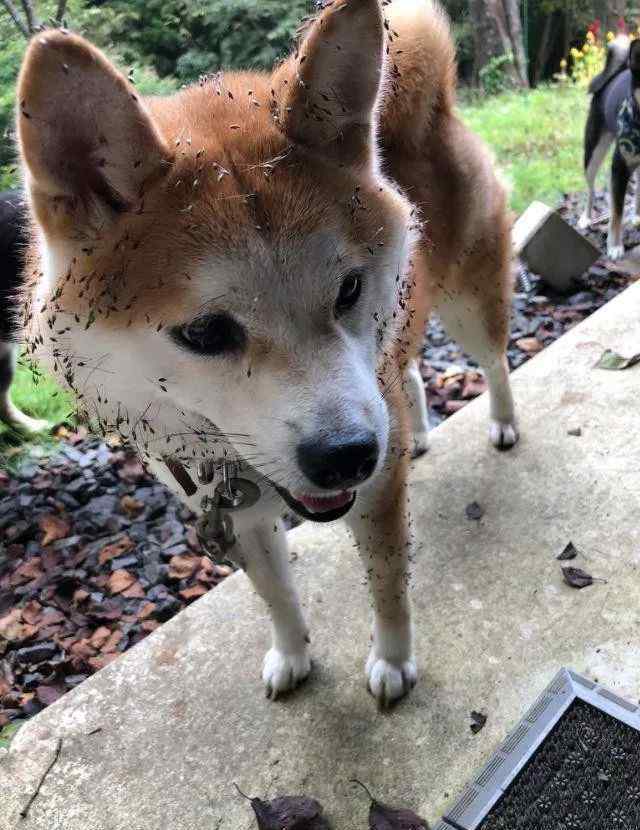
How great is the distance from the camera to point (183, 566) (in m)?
2.52

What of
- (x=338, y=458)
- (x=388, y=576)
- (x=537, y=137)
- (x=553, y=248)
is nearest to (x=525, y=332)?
(x=553, y=248)

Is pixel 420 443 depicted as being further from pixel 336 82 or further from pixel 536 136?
pixel 536 136

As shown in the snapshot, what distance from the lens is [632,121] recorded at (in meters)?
4.08

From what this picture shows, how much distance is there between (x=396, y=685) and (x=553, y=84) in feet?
26.9

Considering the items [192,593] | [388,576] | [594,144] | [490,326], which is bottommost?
[192,593]

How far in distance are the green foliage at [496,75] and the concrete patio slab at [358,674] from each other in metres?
6.61

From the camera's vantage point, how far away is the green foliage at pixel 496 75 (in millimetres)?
7656

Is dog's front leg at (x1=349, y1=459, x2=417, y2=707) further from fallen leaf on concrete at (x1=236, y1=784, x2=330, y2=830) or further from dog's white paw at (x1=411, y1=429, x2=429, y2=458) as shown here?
dog's white paw at (x1=411, y1=429, x2=429, y2=458)

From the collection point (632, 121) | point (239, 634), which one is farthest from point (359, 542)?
point (632, 121)

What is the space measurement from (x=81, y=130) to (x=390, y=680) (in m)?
1.44

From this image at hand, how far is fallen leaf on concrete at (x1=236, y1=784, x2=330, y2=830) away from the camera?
1540mm

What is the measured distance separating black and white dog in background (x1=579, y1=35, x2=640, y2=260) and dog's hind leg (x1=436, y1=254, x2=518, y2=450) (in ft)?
7.55

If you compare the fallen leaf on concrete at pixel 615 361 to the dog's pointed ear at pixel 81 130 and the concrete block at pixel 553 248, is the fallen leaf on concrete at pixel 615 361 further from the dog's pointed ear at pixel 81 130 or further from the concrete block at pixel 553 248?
the dog's pointed ear at pixel 81 130

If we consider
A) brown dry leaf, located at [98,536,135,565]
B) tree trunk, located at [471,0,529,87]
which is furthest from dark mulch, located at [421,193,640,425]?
tree trunk, located at [471,0,529,87]
